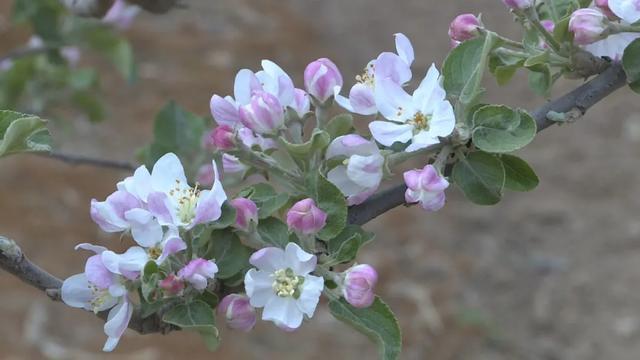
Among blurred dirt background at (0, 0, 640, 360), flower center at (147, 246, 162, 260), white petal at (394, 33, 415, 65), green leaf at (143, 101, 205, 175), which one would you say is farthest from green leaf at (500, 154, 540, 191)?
blurred dirt background at (0, 0, 640, 360)

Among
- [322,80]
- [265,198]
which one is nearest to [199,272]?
→ [265,198]

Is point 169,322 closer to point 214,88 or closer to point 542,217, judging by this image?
point 542,217

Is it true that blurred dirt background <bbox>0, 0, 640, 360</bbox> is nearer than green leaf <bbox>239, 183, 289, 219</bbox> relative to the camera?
No

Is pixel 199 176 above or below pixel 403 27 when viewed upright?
above

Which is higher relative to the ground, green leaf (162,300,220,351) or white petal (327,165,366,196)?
white petal (327,165,366,196)

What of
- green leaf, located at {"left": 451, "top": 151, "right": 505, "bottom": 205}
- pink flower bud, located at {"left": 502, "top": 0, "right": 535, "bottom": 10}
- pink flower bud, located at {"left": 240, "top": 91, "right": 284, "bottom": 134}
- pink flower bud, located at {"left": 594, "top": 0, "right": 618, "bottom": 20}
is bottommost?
green leaf, located at {"left": 451, "top": 151, "right": 505, "bottom": 205}

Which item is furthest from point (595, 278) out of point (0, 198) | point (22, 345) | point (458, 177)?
point (458, 177)

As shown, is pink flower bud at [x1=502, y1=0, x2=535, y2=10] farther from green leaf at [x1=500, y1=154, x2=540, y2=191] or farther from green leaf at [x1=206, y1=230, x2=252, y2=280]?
green leaf at [x1=206, y1=230, x2=252, y2=280]
